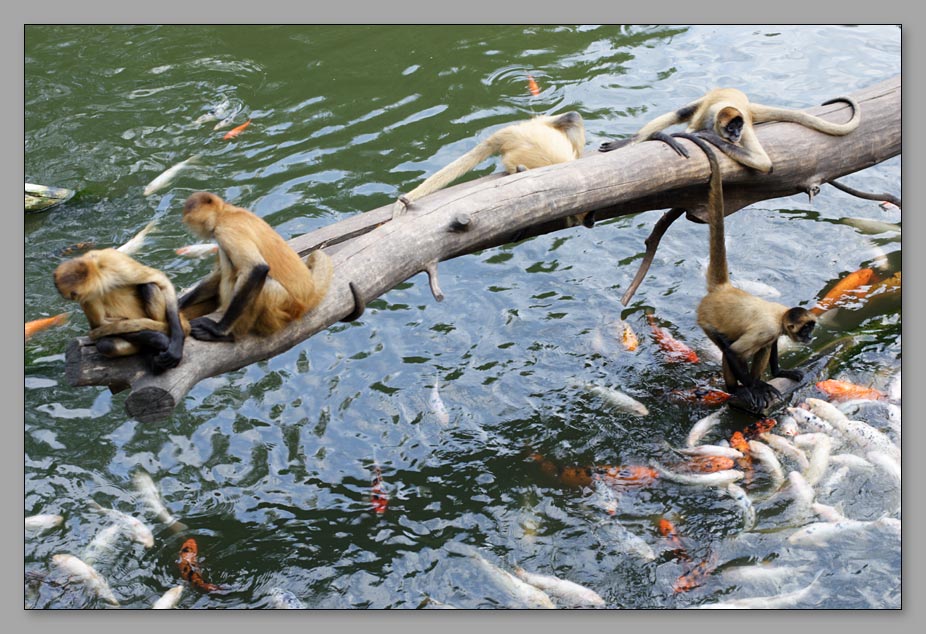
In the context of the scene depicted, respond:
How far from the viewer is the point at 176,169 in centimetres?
1159

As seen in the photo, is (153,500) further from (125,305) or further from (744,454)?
(744,454)

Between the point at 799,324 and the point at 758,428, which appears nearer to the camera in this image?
the point at 799,324

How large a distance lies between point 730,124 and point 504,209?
2154 millimetres

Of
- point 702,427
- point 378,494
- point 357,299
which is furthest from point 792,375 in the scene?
point 357,299

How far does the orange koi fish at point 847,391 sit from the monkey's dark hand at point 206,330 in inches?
217

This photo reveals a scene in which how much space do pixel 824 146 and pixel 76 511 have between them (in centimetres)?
693

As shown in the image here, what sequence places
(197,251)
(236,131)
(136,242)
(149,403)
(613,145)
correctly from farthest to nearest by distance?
(236,131) < (136,242) < (197,251) < (613,145) < (149,403)

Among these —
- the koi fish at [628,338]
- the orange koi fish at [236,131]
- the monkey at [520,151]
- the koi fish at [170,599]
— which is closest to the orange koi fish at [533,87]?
the orange koi fish at [236,131]

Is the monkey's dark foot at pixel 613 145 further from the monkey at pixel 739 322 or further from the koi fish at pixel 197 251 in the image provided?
the koi fish at pixel 197 251

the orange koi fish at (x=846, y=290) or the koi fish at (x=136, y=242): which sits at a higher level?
the koi fish at (x=136, y=242)

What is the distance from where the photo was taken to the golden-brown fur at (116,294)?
525cm

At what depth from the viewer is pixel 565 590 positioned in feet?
22.1

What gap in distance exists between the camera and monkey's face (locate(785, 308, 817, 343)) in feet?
24.5

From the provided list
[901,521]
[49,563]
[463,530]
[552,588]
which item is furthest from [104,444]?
[901,521]
